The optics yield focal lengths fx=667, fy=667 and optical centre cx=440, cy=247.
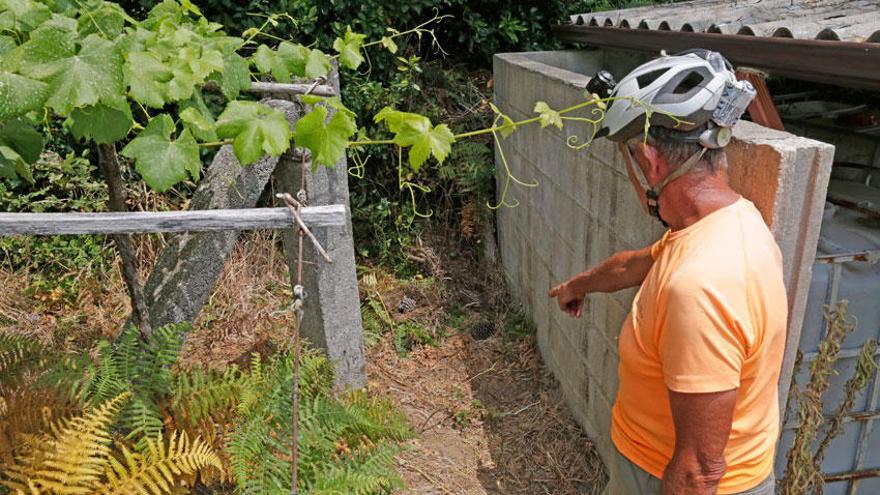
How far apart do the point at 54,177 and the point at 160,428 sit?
3.20m

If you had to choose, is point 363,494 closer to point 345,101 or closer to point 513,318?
point 513,318

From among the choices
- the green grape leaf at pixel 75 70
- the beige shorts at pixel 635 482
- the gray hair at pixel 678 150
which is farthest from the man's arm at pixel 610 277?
the green grape leaf at pixel 75 70

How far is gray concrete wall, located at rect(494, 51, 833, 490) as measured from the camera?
1.95 meters

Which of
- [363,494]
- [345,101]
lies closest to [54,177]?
[345,101]

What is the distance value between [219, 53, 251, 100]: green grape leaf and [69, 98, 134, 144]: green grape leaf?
1.69ft

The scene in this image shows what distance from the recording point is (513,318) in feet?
17.0

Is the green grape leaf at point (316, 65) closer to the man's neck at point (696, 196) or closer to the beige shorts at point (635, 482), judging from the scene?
the man's neck at point (696, 196)

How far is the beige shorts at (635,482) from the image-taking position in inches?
77.5

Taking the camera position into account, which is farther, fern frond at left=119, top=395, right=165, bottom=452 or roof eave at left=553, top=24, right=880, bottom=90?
fern frond at left=119, top=395, right=165, bottom=452

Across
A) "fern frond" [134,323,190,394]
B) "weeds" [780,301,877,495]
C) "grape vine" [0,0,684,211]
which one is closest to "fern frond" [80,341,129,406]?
"fern frond" [134,323,190,394]

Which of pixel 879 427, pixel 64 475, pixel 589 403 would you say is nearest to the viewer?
pixel 64 475

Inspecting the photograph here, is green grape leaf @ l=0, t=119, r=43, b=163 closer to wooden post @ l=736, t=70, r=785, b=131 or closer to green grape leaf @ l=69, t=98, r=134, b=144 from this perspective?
green grape leaf @ l=69, t=98, r=134, b=144

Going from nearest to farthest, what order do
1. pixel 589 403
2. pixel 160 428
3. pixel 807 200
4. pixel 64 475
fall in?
pixel 807 200
pixel 64 475
pixel 160 428
pixel 589 403

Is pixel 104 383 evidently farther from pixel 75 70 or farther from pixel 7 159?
pixel 75 70
